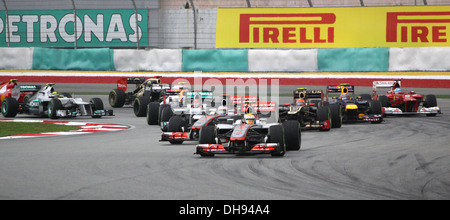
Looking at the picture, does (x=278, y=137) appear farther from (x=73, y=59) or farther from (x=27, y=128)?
(x=73, y=59)

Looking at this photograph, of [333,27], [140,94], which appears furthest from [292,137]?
[333,27]

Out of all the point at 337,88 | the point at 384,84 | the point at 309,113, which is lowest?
the point at 309,113

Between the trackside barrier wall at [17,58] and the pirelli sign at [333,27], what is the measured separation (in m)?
7.99

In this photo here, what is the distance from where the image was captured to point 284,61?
28969mm

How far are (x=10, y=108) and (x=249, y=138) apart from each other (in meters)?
10.8

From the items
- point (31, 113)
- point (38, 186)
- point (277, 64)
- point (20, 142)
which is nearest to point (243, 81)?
point (277, 64)

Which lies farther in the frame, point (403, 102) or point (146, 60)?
point (146, 60)

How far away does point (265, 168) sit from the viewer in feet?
Answer: 34.4

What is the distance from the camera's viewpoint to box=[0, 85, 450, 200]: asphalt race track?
8352mm

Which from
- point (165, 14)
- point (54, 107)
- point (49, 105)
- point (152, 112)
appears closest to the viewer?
point (152, 112)

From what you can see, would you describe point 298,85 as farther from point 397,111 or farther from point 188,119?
point 188,119

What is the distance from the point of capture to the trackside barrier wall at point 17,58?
3031cm

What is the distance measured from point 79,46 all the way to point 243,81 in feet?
25.1

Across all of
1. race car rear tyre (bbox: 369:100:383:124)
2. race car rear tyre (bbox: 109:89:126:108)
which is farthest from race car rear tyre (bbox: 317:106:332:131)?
race car rear tyre (bbox: 109:89:126:108)
